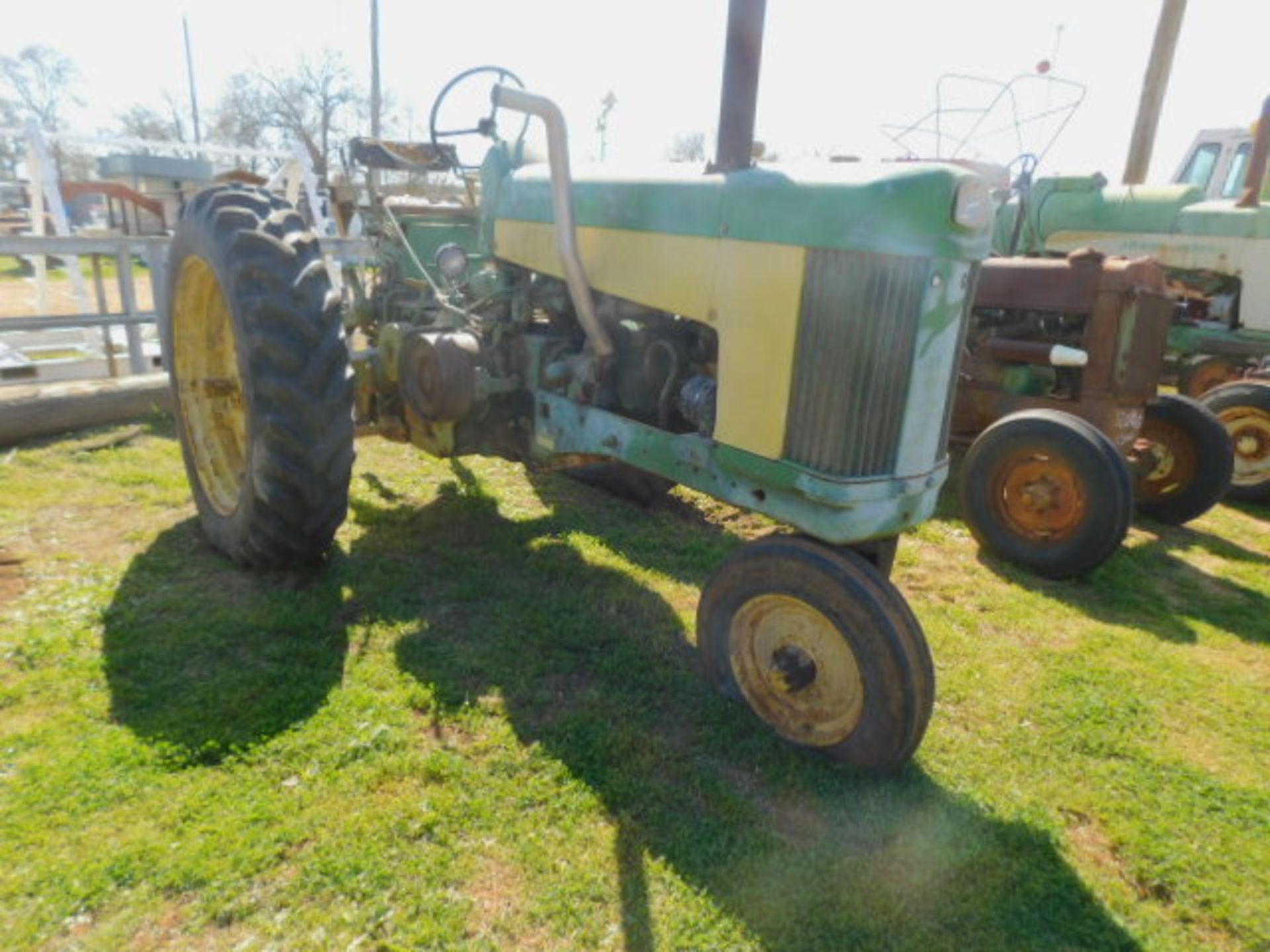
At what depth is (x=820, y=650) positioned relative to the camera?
2336 mm

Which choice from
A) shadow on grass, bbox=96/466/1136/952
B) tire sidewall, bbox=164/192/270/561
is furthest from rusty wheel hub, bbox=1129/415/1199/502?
tire sidewall, bbox=164/192/270/561

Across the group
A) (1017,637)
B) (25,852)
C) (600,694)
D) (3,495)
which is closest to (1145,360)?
(1017,637)

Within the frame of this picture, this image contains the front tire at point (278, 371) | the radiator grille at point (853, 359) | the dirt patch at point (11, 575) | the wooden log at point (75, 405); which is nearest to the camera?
the radiator grille at point (853, 359)

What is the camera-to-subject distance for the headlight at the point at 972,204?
1.99m

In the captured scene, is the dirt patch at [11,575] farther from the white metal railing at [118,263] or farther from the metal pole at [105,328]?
the metal pole at [105,328]

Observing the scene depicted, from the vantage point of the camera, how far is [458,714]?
253 cm

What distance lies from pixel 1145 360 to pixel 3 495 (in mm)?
5707

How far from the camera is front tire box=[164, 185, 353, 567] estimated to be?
283 centimetres

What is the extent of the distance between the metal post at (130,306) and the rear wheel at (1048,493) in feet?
17.8

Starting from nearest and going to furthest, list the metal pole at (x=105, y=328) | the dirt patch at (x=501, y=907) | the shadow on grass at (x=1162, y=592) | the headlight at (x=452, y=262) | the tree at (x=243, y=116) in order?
the dirt patch at (x=501, y=907)
the shadow on grass at (x=1162, y=592)
the headlight at (x=452, y=262)
the metal pole at (x=105, y=328)
the tree at (x=243, y=116)

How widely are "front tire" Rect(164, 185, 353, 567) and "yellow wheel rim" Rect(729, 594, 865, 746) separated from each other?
1.50m

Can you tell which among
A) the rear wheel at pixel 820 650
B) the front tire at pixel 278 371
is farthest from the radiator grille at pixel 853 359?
the front tire at pixel 278 371

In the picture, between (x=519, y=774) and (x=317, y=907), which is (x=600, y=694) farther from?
(x=317, y=907)

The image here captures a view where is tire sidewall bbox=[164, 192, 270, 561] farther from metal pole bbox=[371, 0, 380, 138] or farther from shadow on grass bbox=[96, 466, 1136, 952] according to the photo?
metal pole bbox=[371, 0, 380, 138]
